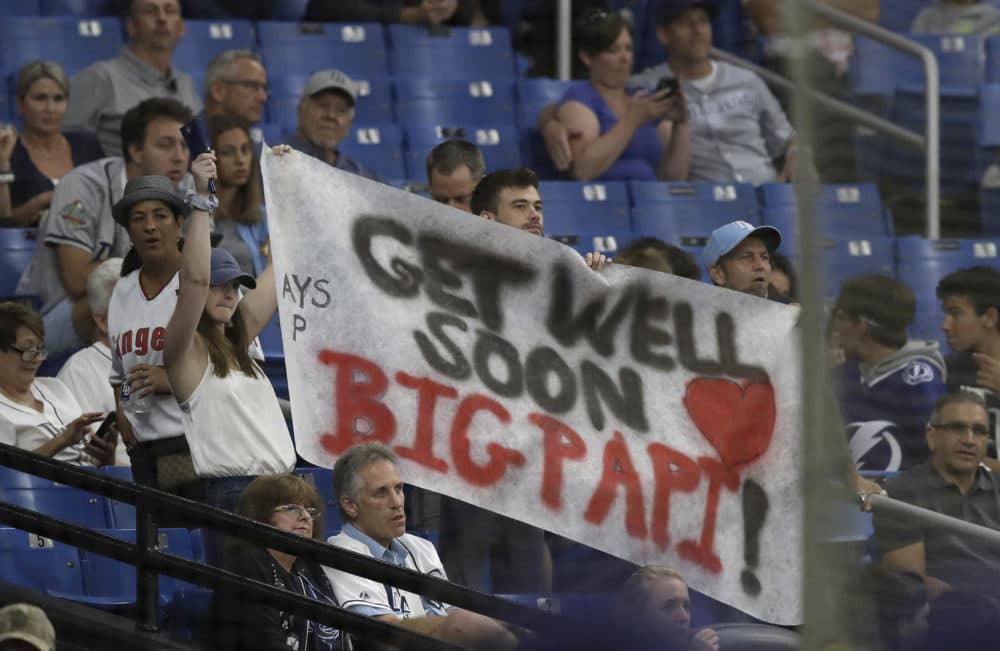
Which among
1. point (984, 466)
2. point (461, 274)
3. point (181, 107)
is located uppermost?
point (181, 107)

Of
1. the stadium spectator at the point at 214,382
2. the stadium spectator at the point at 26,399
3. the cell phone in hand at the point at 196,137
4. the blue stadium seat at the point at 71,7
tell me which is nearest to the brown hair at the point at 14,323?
the stadium spectator at the point at 26,399

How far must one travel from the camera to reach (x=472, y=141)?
24.0 feet

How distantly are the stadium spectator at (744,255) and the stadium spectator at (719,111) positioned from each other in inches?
106

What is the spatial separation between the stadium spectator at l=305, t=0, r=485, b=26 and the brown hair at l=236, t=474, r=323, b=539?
419cm

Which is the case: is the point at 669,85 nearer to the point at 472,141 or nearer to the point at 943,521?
the point at 472,141

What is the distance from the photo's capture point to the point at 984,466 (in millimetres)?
3666

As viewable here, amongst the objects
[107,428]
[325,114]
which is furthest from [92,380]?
[325,114]

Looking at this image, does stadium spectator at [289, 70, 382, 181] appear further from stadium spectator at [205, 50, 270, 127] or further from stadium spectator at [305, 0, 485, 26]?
stadium spectator at [305, 0, 485, 26]

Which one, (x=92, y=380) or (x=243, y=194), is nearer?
(x=92, y=380)

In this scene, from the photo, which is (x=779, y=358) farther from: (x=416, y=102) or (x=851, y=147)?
(x=416, y=102)

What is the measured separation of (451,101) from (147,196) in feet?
10.1

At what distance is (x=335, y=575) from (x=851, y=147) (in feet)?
7.18

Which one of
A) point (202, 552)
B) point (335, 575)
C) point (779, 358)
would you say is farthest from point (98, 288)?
point (779, 358)

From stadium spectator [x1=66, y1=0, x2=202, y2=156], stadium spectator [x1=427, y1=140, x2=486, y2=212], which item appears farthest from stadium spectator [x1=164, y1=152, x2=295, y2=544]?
stadium spectator [x1=66, y1=0, x2=202, y2=156]
